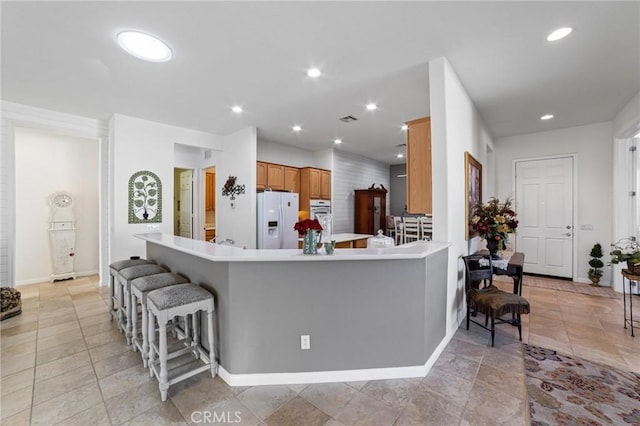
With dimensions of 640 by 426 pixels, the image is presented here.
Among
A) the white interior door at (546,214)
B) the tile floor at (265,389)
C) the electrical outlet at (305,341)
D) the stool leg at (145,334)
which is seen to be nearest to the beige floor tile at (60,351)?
the tile floor at (265,389)

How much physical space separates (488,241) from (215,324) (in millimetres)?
3206

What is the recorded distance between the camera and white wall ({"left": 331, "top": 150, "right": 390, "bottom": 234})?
678cm

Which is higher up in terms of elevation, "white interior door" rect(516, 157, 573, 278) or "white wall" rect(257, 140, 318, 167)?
"white wall" rect(257, 140, 318, 167)

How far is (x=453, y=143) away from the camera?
2742 millimetres

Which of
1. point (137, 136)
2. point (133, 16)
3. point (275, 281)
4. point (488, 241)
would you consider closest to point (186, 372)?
point (275, 281)

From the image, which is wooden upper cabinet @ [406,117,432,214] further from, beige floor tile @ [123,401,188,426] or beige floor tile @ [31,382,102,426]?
beige floor tile @ [31,382,102,426]

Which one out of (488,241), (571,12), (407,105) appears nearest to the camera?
(571,12)

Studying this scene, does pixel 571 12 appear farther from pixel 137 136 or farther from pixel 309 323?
pixel 137 136

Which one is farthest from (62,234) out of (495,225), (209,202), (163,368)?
(495,225)

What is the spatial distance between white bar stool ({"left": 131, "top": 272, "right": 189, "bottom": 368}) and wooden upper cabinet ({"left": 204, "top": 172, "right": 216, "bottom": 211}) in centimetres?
388

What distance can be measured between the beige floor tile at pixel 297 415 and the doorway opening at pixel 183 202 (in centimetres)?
515

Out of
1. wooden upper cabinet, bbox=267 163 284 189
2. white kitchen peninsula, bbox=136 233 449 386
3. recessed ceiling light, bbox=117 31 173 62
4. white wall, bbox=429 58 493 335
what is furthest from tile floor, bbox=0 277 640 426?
wooden upper cabinet, bbox=267 163 284 189

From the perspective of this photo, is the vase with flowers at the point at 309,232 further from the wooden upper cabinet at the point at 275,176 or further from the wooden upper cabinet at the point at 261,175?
the wooden upper cabinet at the point at 275,176

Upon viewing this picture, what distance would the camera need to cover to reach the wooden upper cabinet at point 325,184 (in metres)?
6.38
